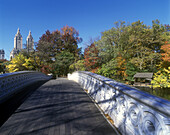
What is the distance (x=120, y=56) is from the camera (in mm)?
20203

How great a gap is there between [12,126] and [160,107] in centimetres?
285

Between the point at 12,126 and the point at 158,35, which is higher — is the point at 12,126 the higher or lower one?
the lower one

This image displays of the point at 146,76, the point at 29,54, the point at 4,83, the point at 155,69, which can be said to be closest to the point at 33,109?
the point at 4,83

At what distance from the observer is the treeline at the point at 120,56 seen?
18031mm

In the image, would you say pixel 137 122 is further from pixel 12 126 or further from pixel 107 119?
pixel 12 126

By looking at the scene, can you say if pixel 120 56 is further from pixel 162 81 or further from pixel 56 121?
pixel 56 121

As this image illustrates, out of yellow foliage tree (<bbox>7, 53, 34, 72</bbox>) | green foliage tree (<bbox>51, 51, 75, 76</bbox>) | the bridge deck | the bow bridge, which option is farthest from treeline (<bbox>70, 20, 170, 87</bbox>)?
the bow bridge

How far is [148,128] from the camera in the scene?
1719mm

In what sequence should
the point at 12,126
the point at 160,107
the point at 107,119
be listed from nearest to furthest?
the point at 160,107 → the point at 12,126 → the point at 107,119

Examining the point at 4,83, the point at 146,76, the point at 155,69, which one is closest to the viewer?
the point at 4,83

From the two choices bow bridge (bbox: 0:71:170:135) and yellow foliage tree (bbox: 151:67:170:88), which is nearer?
bow bridge (bbox: 0:71:170:135)

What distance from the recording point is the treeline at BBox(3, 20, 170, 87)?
18.0 m

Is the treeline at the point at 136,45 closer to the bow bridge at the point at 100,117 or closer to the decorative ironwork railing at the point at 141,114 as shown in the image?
the bow bridge at the point at 100,117

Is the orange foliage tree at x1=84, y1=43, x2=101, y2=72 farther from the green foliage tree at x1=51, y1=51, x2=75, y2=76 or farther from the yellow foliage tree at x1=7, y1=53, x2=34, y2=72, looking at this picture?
the yellow foliage tree at x1=7, y1=53, x2=34, y2=72
